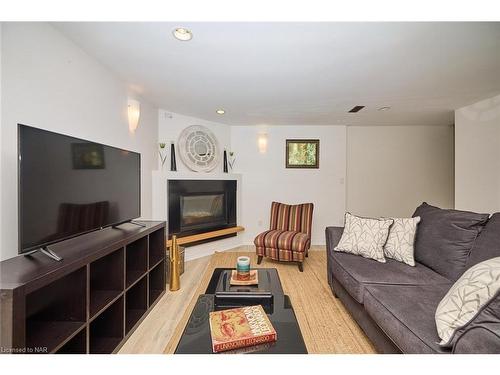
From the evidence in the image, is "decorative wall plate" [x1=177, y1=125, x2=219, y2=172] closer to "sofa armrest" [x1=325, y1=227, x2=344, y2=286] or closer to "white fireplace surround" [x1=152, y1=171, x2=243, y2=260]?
"white fireplace surround" [x1=152, y1=171, x2=243, y2=260]

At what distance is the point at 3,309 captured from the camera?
83 centimetres

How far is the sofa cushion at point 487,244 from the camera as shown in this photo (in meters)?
1.43

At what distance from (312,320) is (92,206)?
6.21ft

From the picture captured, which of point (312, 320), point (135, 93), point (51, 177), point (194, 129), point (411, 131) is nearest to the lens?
point (51, 177)

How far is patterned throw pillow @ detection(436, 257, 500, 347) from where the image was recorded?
36.1 inches

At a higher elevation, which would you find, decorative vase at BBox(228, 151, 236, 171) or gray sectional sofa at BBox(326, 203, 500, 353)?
decorative vase at BBox(228, 151, 236, 171)

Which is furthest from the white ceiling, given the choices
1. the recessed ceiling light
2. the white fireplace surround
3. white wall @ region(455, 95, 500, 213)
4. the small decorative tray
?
the small decorative tray

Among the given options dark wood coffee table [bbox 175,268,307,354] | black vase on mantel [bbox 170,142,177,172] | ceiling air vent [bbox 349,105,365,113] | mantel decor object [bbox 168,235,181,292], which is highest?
ceiling air vent [bbox 349,105,365,113]

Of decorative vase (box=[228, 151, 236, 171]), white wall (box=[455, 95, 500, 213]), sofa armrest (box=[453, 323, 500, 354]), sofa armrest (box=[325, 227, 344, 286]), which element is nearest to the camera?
sofa armrest (box=[453, 323, 500, 354])

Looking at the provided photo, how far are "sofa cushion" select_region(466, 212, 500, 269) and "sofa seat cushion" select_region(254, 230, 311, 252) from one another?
66.6 inches

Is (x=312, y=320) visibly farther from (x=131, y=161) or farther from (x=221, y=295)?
(x=131, y=161)

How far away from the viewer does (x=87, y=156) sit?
1.52 m

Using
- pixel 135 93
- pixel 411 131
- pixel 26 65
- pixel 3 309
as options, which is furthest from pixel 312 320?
pixel 411 131
